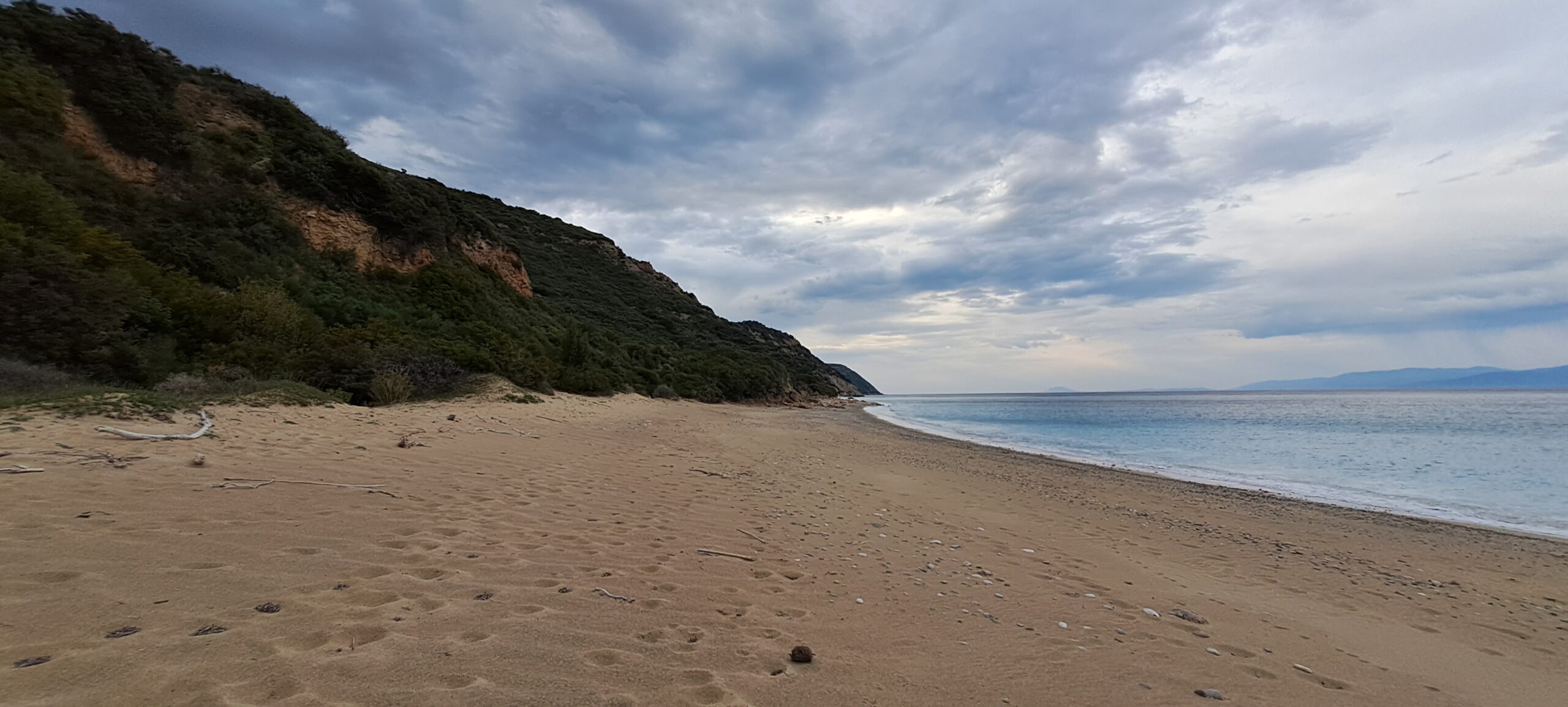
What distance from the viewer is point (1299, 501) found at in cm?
1141

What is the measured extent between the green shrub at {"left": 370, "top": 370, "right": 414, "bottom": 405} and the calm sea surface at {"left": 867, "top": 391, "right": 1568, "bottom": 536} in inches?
756

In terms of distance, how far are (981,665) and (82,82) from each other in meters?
26.9

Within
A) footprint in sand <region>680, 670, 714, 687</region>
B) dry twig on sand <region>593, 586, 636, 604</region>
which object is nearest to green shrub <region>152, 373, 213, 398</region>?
dry twig on sand <region>593, 586, 636, 604</region>

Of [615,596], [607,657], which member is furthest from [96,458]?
[607,657]

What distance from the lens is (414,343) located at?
16.4 meters

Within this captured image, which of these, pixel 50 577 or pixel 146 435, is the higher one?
pixel 146 435

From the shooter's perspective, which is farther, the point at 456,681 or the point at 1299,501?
the point at 1299,501

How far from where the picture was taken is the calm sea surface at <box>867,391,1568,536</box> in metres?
11.5

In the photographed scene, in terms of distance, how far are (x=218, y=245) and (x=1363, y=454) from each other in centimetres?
3633

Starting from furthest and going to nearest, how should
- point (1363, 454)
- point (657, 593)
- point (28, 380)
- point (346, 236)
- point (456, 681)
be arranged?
point (346, 236)
point (1363, 454)
point (28, 380)
point (657, 593)
point (456, 681)

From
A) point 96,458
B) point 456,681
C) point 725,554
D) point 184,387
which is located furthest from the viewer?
point 184,387

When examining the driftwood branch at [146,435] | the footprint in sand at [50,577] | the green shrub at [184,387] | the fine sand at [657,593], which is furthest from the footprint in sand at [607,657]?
the green shrub at [184,387]

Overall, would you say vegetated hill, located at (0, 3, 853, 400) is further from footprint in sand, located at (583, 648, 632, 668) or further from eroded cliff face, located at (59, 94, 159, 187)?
footprint in sand, located at (583, 648, 632, 668)

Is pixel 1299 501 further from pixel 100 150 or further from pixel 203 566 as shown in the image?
pixel 100 150
